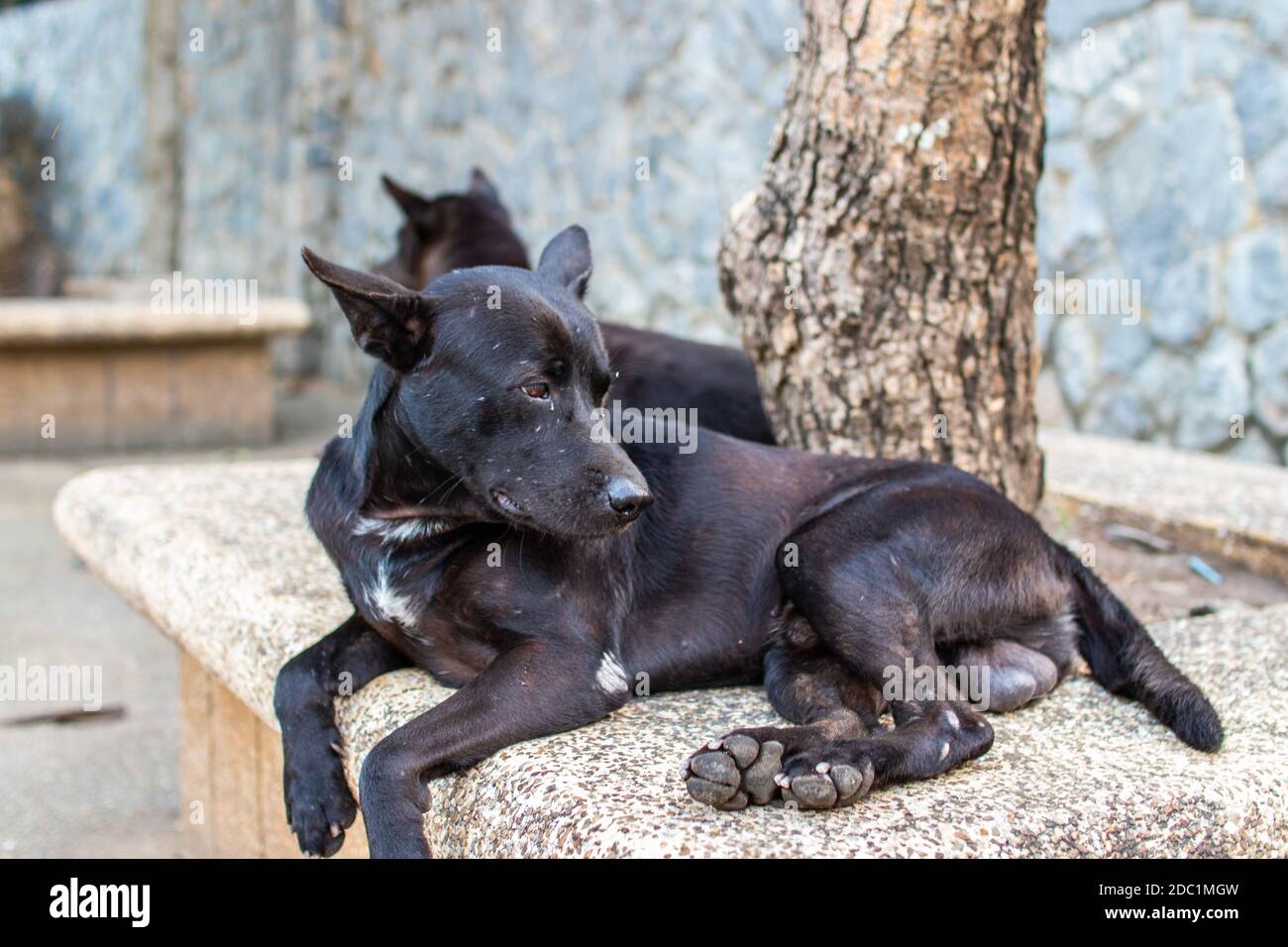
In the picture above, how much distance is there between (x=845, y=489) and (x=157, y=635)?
11.9ft

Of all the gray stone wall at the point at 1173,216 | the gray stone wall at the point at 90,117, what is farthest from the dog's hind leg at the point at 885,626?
the gray stone wall at the point at 90,117

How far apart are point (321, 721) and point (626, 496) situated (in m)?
0.78

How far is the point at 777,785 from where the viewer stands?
210 centimetres

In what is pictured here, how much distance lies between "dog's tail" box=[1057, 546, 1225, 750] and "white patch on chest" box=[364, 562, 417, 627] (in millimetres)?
1397

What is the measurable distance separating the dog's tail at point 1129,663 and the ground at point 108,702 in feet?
2.67

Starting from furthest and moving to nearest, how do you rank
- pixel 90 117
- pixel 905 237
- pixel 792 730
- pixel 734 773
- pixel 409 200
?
pixel 90 117, pixel 409 200, pixel 905 237, pixel 792 730, pixel 734 773

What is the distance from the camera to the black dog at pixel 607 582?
2273 mm

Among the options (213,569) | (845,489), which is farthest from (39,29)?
(845,489)

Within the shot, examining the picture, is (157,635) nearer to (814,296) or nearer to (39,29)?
(814,296)

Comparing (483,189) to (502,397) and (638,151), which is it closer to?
(502,397)

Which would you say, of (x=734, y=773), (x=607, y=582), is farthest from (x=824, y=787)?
(x=607, y=582)

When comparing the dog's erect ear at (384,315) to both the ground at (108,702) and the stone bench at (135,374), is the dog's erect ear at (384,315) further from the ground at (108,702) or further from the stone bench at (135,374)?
the stone bench at (135,374)

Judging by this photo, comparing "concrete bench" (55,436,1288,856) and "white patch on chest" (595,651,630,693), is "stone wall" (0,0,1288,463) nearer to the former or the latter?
"concrete bench" (55,436,1288,856)

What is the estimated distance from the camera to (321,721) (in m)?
2.55
